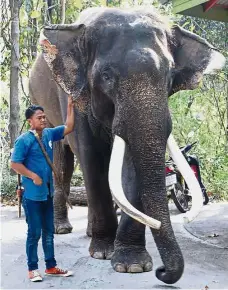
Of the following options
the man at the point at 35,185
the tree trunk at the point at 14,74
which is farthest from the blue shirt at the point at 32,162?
the tree trunk at the point at 14,74

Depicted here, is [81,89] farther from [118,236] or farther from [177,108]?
[177,108]

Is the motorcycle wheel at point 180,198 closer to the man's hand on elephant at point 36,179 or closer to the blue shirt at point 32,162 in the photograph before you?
the blue shirt at point 32,162

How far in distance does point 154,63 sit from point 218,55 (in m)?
1.09

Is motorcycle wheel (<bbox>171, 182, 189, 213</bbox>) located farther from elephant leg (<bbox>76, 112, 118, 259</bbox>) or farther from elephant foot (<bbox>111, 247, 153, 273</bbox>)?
elephant foot (<bbox>111, 247, 153, 273</bbox>)

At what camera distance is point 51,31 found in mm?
4508

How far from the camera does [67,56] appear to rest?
14.6 feet

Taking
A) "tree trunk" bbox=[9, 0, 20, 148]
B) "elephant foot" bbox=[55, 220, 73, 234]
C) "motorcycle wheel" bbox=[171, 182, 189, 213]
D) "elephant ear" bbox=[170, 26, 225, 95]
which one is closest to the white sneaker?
"elephant ear" bbox=[170, 26, 225, 95]

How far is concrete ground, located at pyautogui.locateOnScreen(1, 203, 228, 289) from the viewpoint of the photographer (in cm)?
405

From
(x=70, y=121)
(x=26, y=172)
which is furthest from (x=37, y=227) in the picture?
(x=70, y=121)

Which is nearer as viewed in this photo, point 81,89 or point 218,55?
point 81,89

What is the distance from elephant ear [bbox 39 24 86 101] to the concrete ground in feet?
4.60

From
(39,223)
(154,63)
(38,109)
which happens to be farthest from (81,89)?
(39,223)

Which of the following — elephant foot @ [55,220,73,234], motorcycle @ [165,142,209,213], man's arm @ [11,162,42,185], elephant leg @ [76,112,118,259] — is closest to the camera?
man's arm @ [11,162,42,185]

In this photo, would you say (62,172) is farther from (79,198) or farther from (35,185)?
(35,185)
